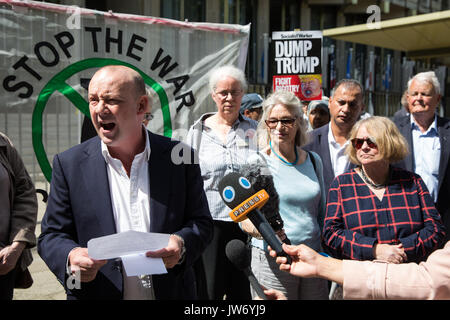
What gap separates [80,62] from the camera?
13.7 ft

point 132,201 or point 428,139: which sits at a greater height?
point 428,139

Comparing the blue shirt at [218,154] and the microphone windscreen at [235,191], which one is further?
the blue shirt at [218,154]

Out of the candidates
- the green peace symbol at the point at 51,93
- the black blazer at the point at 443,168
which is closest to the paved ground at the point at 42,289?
the green peace symbol at the point at 51,93

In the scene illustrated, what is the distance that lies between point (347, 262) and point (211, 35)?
3620 millimetres

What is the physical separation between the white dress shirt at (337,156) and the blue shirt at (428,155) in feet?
3.12

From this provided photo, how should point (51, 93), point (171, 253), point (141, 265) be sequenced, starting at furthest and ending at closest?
point (51, 93) < point (171, 253) < point (141, 265)

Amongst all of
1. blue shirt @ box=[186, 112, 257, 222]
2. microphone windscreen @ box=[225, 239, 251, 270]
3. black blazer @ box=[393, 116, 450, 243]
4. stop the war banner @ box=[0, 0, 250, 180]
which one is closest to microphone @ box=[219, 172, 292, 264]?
microphone windscreen @ box=[225, 239, 251, 270]

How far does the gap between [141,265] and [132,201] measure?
40cm

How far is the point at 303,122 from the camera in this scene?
3.37 m

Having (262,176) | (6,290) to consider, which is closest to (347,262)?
(262,176)

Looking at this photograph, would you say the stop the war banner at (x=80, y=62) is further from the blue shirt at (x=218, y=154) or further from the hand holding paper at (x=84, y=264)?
the hand holding paper at (x=84, y=264)

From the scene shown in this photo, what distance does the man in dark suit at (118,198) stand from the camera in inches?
80.7

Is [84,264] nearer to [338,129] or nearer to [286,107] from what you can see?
[286,107]

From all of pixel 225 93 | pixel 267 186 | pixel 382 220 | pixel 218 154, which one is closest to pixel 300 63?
pixel 225 93
